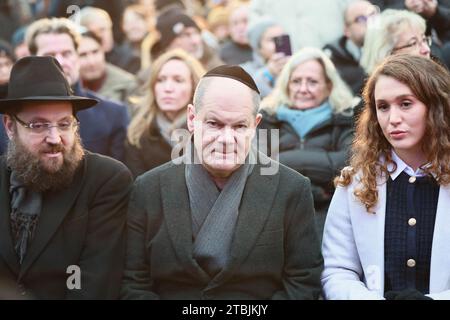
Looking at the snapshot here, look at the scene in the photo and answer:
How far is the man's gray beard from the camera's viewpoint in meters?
3.26

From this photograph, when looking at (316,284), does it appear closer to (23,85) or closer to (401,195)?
(401,195)

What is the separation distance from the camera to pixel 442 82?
3145 mm

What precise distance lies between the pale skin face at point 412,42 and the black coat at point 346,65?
413mm

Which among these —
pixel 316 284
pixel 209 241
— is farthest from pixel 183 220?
pixel 316 284

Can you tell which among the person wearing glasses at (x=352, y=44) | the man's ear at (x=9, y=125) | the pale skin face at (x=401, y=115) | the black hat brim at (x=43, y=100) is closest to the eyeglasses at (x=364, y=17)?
the person wearing glasses at (x=352, y=44)

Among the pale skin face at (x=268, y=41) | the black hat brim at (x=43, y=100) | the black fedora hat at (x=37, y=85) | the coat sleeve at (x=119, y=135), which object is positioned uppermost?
the pale skin face at (x=268, y=41)

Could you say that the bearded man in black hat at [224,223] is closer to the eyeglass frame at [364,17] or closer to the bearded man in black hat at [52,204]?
the bearded man in black hat at [52,204]

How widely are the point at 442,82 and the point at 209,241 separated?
120 cm

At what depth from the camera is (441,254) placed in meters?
3.08

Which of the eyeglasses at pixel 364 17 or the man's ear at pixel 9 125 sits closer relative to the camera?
the man's ear at pixel 9 125

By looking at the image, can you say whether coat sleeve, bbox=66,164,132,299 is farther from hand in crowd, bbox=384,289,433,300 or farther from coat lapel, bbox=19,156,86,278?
hand in crowd, bbox=384,289,433,300

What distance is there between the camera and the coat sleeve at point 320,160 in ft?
13.2

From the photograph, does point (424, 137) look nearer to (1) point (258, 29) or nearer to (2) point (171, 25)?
(1) point (258, 29)

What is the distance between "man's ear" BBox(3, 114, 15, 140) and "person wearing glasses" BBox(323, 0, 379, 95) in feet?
7.09
